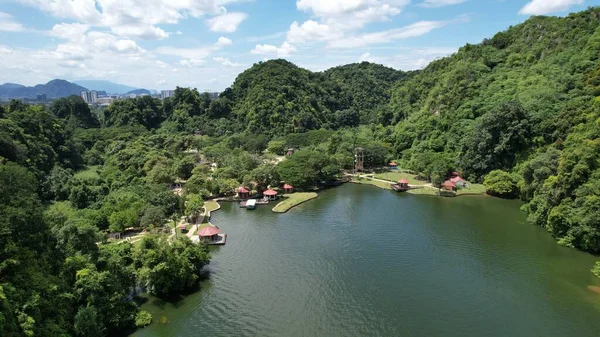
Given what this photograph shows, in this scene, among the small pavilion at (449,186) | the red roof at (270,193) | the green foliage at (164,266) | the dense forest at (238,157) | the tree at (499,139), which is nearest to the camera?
the dense forest at (238,157)

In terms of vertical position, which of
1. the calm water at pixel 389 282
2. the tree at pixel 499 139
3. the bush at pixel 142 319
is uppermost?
the tree at pixel 499 139

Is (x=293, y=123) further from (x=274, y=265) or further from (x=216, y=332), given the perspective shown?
(x=216, y=332)

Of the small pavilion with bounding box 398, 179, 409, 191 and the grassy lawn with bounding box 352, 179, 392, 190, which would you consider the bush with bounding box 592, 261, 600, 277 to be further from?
the grassy lawn with bounding box 352, 179, 392, 190

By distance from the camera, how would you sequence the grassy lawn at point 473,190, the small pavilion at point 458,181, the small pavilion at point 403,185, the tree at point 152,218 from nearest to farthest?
the tree at point 152,218 → the grassy lawn at point 473,190 → the small pavilion at point 458,181 → the small pavilion at point 403,185

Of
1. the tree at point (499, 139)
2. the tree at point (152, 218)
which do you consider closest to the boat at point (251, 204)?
the tree at point (152, 218)

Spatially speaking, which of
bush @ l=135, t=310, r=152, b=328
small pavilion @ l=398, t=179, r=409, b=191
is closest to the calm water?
bush @ l=135, t=310, r=152, b=328

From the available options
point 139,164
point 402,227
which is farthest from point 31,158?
point 402,227

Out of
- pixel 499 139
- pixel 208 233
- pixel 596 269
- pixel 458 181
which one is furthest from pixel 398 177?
pixel 208 233

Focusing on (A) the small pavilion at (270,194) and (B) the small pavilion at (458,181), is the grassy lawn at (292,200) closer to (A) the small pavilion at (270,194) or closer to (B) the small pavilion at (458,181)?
(A) the small pavilion at (270,194)
